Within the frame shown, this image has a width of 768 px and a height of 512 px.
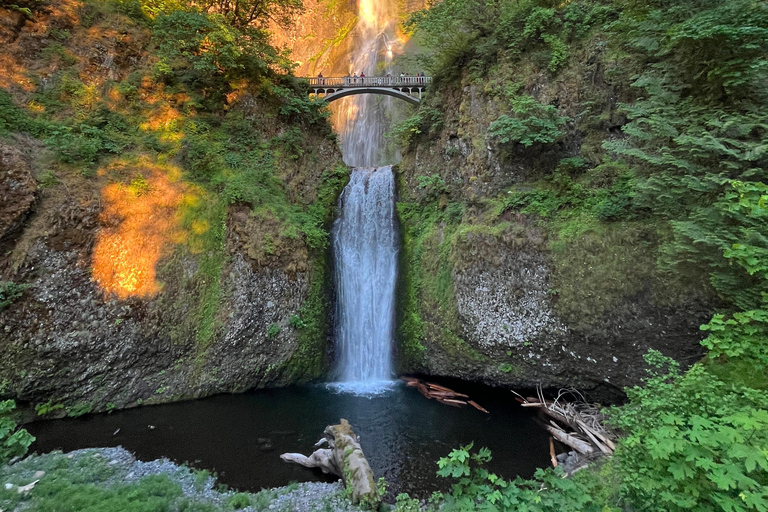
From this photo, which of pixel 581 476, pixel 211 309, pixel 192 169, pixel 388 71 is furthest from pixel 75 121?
pixel 388 71

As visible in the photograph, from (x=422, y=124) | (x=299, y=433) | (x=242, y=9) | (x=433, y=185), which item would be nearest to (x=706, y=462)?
(x=299, y=433)

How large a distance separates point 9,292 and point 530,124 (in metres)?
13.3

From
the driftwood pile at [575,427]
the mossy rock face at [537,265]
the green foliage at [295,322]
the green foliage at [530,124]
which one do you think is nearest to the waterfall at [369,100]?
the mossy rock face at [537,265]

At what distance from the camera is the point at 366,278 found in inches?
456

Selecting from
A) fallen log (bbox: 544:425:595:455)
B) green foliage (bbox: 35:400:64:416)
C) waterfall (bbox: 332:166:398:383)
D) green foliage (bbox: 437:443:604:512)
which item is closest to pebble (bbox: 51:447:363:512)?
green foliage (bbox: 437:443:604:512)

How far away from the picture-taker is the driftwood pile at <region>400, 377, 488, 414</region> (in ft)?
27.9

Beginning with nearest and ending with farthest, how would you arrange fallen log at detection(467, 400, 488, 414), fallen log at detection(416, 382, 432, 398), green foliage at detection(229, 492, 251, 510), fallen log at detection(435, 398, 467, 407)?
green foliage at detection(229, 492, 251, 510) → fallen log at detection(467, 400, 488, 414) → fallen log at detection(435, 398, 467, 407) → fallen log at detection(416, 382, 432, 398)

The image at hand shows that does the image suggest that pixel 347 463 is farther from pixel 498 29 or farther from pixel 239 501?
pixel 498 29

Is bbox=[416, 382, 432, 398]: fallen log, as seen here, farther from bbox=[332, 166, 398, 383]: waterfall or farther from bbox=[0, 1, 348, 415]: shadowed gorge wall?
bbox=[0, 1, 348, 415]: shadowed gorge wall

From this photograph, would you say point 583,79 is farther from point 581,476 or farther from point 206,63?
point 206,63

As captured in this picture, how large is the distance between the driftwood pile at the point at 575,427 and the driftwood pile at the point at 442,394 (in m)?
1.35

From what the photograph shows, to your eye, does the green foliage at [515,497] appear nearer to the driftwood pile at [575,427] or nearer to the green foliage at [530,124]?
the driftwood pile at [575,427]

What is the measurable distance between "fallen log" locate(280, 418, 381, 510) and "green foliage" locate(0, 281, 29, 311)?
6.82m

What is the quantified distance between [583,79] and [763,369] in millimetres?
8219
